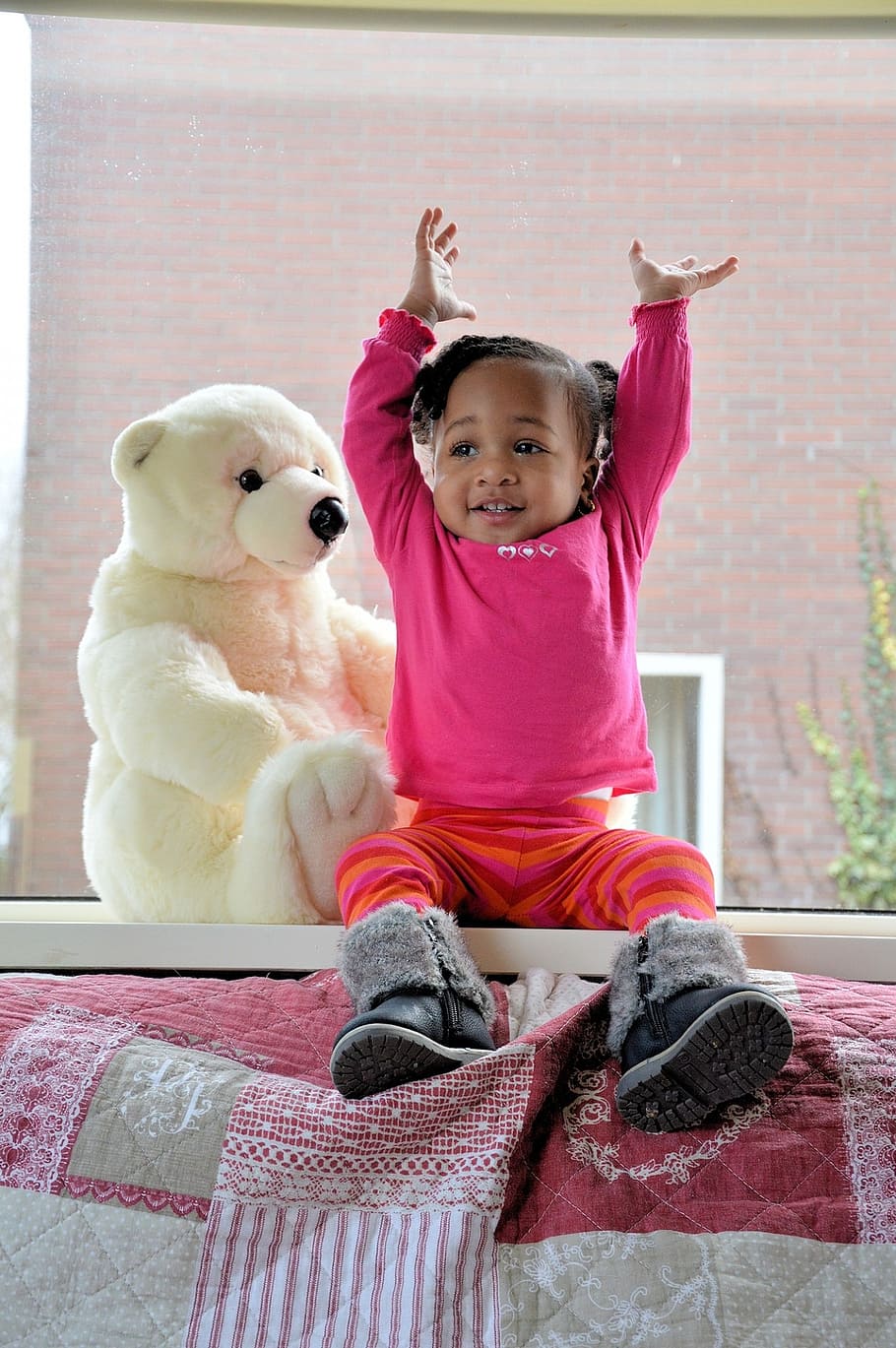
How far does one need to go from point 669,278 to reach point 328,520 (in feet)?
1.44

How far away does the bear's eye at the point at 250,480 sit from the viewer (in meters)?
1.25

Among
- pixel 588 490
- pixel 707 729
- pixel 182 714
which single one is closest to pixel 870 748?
pixel 707 729

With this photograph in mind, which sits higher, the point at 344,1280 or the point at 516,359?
the point at 516,359

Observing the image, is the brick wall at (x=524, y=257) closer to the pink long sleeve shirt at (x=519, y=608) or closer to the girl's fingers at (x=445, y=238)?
the girl's fingers at (x=445, y=238)

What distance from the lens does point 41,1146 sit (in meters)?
0.77

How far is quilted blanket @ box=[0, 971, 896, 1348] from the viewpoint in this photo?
27.1 inches

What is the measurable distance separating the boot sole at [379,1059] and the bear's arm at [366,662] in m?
0.59

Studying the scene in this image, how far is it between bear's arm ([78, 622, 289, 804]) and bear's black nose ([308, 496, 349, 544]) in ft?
0.54

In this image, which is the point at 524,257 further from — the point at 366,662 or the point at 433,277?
the point at 366,662

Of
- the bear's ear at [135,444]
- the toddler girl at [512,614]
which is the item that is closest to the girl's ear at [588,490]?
the toddler girl at [512,614]

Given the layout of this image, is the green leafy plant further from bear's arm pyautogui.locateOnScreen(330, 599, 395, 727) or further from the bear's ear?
the bear's ear

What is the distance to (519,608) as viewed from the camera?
1162 millimetres

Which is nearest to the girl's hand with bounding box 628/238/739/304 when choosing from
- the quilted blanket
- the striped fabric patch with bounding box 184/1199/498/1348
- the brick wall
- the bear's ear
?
the brick wall

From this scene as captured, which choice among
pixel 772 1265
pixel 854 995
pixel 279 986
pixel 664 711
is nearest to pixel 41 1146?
pixel 279 986
